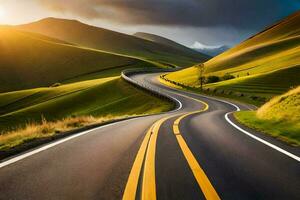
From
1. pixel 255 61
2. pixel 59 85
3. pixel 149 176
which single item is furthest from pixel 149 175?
pixel 255 61

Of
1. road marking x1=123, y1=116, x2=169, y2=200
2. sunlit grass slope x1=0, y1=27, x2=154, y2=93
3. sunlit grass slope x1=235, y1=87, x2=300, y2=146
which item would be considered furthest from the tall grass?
sunlit grass slope x1=0, y1=27, x2=154, y2=93

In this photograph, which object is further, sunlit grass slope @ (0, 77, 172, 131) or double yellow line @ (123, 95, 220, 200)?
sunlit grass slope @ (0, 77, 172, 131)

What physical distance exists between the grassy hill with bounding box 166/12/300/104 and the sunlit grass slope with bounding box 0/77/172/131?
1412 cm

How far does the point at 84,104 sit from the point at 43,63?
81.4 m

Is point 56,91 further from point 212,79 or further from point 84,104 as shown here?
point 212,79

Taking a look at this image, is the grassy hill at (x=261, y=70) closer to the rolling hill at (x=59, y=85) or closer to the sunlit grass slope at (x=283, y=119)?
the rolling hill at (x=59, y=85)

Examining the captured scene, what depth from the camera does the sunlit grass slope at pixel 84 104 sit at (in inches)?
1721

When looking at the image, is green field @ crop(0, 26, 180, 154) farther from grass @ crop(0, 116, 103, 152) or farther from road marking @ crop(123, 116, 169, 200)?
road marking @ crop(123, 116, 169, 200)

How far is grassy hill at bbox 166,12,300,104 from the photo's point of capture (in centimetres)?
5397

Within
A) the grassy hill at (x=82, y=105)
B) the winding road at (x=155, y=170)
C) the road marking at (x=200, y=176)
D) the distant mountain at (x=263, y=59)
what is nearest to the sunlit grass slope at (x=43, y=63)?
the distant mountain at (x=263, y=59)

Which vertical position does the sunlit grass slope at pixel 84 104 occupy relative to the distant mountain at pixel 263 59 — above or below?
below

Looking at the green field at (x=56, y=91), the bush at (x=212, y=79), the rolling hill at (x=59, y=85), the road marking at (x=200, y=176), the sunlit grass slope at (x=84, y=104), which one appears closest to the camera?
the road marking at (x=200, y=176)

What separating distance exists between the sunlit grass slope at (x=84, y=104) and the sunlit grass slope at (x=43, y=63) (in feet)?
137

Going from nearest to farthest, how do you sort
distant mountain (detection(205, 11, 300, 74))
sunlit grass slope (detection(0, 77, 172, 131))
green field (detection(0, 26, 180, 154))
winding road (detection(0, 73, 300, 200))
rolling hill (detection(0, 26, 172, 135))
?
winding road (detection(0, 73, 300, 200)) < green field (detection(0, 26, 180, 154)) < sunlit grass slope (detection(0, 77, 172, 131)) < rolling hill (detection(0, 26, 172, 135)) < distant mountain (detection(205, 11, 300, 74))
